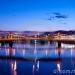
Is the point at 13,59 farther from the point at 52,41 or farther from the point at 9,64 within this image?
the point at 52,41

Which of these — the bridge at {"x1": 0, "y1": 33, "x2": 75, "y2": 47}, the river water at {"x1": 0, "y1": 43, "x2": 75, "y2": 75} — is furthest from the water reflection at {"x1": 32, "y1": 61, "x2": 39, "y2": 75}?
the bridge at {"x1": 0, "y1": 33, "x2": 75, "y2": 47}

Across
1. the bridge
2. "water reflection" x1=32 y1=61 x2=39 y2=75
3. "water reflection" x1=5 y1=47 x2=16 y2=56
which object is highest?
the bridge

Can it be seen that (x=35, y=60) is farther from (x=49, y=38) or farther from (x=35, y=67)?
(x=49, y=38)

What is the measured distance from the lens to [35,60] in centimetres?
235

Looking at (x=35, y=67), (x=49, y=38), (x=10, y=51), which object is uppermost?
(x=49, y=38)

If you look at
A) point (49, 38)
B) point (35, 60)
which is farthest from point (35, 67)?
point (49, 38)

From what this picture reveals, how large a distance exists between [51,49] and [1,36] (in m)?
0.50

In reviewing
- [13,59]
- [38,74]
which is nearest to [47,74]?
[38,74]

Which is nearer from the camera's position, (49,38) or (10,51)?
(49,38)

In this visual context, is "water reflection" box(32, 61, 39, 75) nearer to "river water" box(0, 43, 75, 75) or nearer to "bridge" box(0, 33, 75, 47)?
"river water" box(0, 43, 75, 75)

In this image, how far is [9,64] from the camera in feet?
8.16

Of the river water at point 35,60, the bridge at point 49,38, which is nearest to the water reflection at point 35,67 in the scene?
the river water at point 35,60

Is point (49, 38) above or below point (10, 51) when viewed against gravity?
above

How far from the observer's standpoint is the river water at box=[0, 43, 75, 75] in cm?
225
